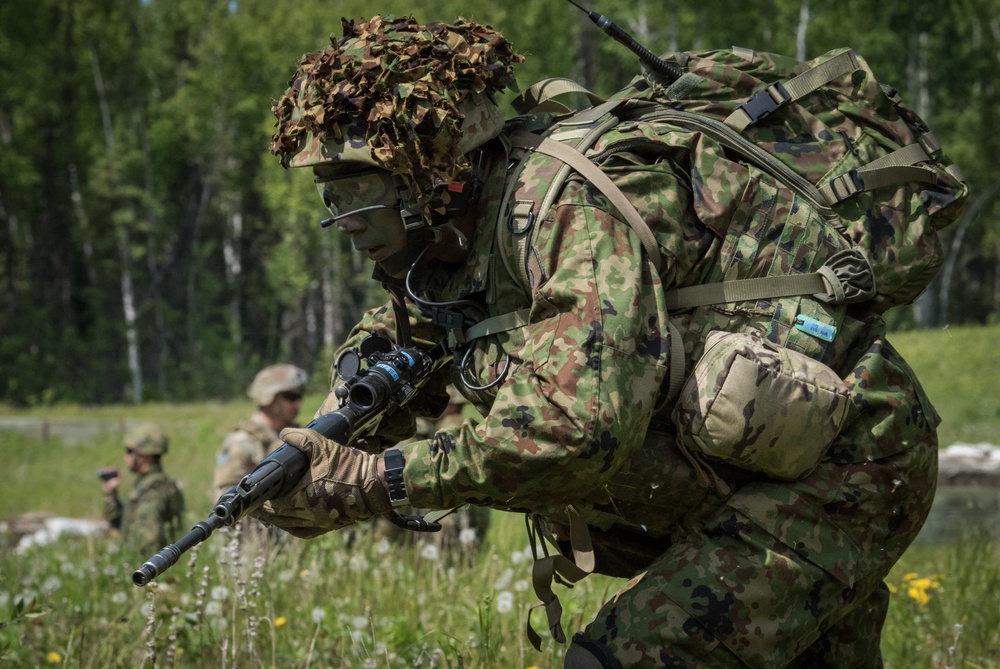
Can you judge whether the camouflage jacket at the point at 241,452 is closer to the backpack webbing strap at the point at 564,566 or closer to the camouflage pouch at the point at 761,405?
the backpack webbing strap at the point at 564,566

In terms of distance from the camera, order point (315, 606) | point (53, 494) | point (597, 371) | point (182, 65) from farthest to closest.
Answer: point (182, 65), point (53, 494), point (315, 606), point (597, 371)

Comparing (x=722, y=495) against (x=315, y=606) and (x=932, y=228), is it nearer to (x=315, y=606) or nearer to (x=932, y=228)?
(x=932, y=228)

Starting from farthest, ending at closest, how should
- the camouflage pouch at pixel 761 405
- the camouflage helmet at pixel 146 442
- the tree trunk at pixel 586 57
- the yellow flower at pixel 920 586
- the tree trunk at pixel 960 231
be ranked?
1. the tree trunk at pixel 960 231
2. the tree trunk at pixel 586 57
3. the camouflage helmet at pixel 146 442
4. the yellow flower at pixel 920 586
5. the camouflage pouch at pixel 761 405

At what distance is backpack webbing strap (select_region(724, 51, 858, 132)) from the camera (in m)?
3.29

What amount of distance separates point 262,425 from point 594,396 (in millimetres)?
6343

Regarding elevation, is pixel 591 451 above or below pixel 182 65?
above

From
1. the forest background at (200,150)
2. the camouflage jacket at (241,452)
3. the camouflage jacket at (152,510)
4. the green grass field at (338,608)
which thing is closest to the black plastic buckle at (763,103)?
the green grass field at (338,608)

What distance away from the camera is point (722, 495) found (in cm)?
316

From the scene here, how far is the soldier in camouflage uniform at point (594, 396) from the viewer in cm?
286

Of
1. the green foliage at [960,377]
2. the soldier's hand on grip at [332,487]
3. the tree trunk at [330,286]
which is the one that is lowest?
the tree trunk at [330,286]

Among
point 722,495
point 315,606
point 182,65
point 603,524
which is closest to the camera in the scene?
point 722,495

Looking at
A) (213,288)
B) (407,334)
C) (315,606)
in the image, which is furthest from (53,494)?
(213,288)

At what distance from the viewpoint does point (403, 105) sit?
3172mm

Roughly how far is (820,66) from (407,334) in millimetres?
1417
